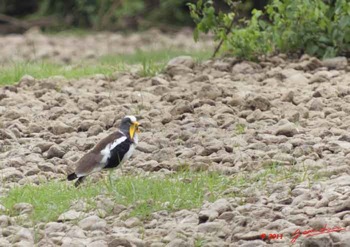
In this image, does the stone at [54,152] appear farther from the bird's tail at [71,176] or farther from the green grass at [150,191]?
the bird's tail at [71,176]

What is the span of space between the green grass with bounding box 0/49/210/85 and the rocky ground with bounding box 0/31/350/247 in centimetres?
25

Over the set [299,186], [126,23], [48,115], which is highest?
[299,186]

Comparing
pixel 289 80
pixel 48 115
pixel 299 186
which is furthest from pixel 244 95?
pixel 299 186

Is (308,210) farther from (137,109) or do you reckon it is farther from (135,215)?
(137,109)

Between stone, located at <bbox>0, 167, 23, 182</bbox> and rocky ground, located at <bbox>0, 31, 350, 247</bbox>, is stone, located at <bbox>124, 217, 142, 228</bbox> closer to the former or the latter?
rocky ground, located at <bbox>0, 31, 350, 247</bbox>

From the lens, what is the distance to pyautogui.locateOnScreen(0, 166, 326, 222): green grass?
747 cm

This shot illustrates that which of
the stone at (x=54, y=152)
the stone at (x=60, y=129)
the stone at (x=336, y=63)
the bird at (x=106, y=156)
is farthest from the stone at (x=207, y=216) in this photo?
the stone at (x=336, y=63)

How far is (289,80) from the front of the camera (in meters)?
11.0

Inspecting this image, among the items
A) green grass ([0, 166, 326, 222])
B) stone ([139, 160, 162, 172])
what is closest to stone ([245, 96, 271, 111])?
stone ([139, 160, 162, 172])

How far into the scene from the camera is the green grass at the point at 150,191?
7.47 m

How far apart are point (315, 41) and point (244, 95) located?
74.5 inches

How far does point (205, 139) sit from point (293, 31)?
308cm

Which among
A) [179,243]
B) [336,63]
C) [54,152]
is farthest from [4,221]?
[336,63]

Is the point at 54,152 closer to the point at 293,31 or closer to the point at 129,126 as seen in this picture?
the point at 129,126
